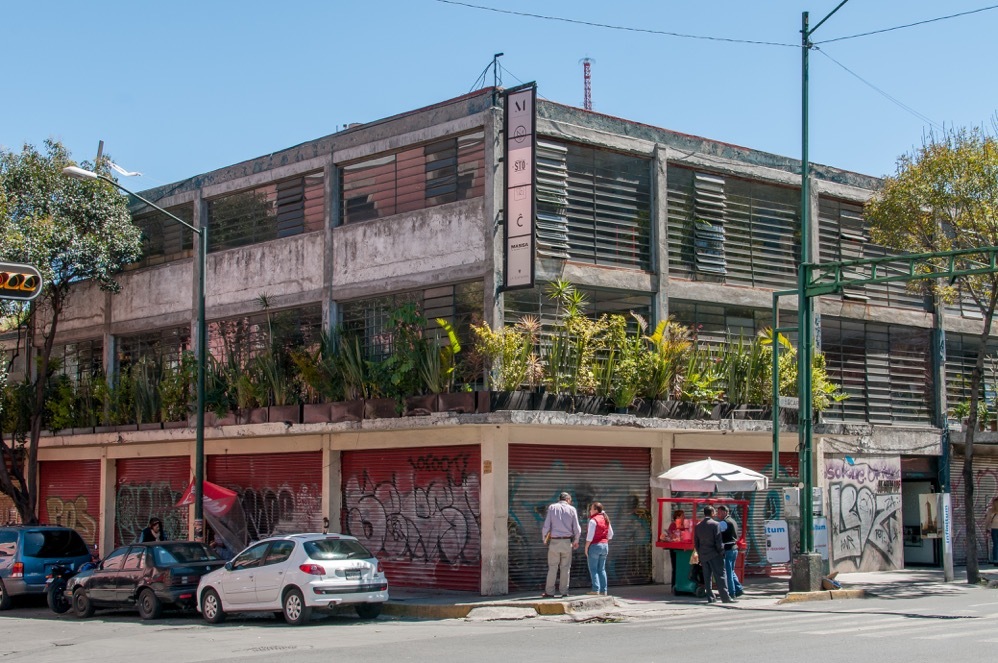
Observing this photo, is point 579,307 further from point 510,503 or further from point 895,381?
point 895,381

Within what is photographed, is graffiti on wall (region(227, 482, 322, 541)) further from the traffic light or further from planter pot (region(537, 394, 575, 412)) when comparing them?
the traffic light

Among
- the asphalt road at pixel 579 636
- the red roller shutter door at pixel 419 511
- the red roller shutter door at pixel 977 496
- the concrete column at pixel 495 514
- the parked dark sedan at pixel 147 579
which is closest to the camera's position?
the asphalt road at pixel 579 636

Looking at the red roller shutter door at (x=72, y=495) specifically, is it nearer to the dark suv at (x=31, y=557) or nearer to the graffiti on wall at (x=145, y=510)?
the graffiti on wall at (x=145, y=510)

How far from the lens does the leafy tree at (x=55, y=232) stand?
26.8 meters

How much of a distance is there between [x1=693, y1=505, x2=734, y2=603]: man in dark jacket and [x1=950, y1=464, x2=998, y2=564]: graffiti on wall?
1173 cm

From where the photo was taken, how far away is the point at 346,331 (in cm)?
2367

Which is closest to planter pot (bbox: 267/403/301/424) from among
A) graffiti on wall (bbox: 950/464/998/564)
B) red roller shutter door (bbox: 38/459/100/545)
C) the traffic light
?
red roller shutter door (bbox: 38/459/100/545)

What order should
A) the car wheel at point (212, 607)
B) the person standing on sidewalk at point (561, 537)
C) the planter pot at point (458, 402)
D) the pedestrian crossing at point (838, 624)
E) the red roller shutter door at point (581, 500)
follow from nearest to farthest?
1. the pedestrian crossing at point (838, 624)
2. the car wheel at point (212, 607)
3. the person standing on sidewalk at point (561, 537)
4. the planter pot at point (458, 402)
5. the red roller shutter door at point (581, 500)

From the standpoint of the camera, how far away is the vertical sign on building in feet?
67.4

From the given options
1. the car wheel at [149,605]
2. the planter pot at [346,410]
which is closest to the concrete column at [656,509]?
the planter pot at [346,410]

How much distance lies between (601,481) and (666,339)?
2974 mm

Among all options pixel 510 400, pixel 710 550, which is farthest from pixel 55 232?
pixel 710 550

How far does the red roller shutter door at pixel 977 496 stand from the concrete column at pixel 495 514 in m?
13.3

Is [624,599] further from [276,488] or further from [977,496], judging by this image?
[977,496]
